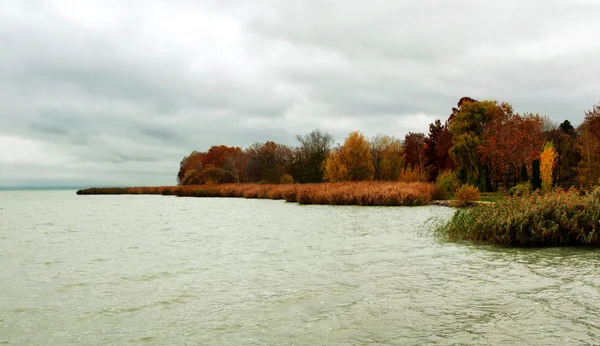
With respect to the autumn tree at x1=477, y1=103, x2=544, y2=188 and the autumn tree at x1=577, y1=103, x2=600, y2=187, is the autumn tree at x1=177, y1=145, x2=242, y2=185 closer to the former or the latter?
the autumn tree at x1=477, y1=103, x2=544, y2=188

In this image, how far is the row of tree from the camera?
4278 cm

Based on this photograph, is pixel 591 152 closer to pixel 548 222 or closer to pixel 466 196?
pixel 466 196

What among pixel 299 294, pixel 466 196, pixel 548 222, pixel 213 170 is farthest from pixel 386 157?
pixel 299 294

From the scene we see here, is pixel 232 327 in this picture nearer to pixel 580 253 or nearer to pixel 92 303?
pixel 92 303

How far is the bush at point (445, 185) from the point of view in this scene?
124ft

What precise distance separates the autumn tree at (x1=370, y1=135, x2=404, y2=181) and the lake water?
158 ft

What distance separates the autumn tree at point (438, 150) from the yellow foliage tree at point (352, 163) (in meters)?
8.86

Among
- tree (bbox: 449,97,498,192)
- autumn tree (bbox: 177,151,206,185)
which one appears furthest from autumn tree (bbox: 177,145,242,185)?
tree (bbox: 449,97,498,192)

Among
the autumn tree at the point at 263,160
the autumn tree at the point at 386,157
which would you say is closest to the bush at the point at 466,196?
the autumn tree at the point at 386,157

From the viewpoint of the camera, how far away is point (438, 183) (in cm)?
3838

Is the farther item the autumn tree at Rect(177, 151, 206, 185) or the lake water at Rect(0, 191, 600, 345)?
the autumn tree at Rect(177, 151, 206, 185)

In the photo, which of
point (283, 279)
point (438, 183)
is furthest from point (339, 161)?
point (283, 279)

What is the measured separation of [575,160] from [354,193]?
38077 mm

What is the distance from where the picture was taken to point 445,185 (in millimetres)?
39500
